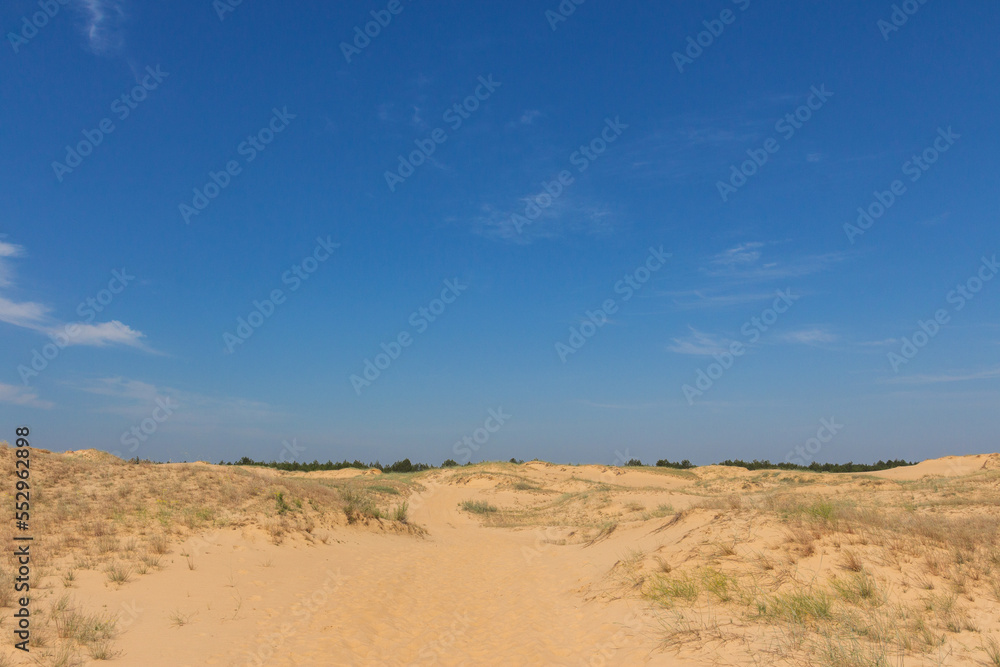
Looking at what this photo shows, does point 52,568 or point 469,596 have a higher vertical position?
point 52,568

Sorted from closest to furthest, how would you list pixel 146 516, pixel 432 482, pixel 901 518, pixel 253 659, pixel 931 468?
pixel 253 659 < pixel 901 518 < pixel 146 516 < pixel 931 468 < pixel 432 482

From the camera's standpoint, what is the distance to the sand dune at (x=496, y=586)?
7.36 m

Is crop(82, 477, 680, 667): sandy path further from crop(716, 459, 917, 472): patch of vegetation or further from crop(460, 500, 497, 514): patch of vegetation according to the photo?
crop(716, 459, 917, 472): patch of vegetation

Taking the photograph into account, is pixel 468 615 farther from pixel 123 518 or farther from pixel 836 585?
pixel 123 518

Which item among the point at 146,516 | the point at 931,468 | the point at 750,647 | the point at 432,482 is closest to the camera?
the point at 750,647

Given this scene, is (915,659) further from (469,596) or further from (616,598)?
(469,596)

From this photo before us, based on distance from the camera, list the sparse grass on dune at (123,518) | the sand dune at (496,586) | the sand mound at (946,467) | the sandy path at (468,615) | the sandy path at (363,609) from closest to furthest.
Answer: the sand dune at (496,586) < the sparse grass on dune at (123,518) < the sandy path at (363,609) < the sandy path at (468,615) < the sand mound at (946,467)

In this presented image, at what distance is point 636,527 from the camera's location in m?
17.6

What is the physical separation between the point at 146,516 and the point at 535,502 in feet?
93.2

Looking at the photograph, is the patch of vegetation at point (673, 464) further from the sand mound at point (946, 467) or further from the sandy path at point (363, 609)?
the sandy path at point (363, 609)

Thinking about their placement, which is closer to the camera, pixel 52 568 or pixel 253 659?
pixel 253 659

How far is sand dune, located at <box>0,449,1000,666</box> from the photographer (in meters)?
7.36

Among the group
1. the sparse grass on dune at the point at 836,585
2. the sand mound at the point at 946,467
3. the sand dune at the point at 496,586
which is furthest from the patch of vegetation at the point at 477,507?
the sand mound at the point at 946,467

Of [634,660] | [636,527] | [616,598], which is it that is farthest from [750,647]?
[636,527]
